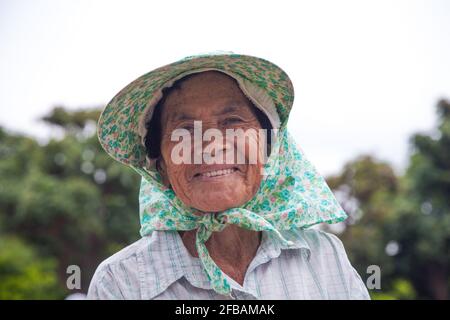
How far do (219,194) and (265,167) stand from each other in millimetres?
252

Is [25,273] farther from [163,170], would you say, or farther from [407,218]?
[163,170]

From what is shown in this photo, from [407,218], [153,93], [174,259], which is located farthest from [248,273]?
[407,218]

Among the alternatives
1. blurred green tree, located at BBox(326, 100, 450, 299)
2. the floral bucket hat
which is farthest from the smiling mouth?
blurred green tree, located at BBox(326, 100, 450, 299)

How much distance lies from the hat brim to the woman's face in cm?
6

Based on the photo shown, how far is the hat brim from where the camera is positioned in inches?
76.9

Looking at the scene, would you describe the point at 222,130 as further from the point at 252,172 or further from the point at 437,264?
the point at 437,264

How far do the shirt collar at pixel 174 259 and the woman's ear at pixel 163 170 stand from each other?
19 cm

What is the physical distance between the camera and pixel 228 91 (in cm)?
202

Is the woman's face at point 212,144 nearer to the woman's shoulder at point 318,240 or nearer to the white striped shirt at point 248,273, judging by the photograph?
the white striped shirt at point 248,273

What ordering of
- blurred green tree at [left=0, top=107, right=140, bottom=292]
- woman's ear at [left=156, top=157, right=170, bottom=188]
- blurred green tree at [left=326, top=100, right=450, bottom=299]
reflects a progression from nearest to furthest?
woman's ear at [left=156, top=157, right=170, bottom=188]
blurred green tree at [left=326, top=100, right=450, bottom=299]
blurred green tree at [left=0, top=107, right=140, bottom=292]

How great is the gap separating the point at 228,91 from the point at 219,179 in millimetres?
330

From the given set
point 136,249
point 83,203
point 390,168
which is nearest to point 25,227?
point 83,203

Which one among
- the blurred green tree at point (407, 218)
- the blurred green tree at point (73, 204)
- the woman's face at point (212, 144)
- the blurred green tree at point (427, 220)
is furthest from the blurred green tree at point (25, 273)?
the woman's face at point (212, 144)

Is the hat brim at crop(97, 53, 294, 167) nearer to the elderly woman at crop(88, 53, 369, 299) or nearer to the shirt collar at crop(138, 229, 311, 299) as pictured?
the elderly woman at crop(88, 53, 369, 299)
